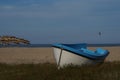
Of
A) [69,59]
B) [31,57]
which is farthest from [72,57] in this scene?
[31,57]

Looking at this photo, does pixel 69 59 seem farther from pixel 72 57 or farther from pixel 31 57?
pixel 31 57

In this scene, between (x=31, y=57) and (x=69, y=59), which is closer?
(x=69, y=59)

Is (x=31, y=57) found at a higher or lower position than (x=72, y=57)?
lower

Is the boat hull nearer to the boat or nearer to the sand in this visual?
the boat

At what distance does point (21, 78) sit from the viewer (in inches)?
444

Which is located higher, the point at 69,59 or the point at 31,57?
the point at 69,59

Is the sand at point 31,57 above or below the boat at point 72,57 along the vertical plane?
below

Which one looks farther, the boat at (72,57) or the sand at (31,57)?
the sand at (31,57)

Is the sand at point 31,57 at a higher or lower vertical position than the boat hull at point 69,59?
lower

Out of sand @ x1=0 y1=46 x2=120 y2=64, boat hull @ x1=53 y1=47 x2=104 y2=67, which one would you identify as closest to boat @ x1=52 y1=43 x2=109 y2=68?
boat hull @ x1=53 y1=47 x2=104 y2=67

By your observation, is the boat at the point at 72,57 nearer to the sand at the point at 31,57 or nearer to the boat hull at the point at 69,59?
the boat hull at the point at 69,59

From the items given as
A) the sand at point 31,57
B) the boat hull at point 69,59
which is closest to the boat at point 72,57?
the boat hull at point 69,59

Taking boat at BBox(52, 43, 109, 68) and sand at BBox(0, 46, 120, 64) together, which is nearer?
boat at BBox(52, 43, 109, 68)

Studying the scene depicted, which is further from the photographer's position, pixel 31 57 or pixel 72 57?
pixel 31 57
